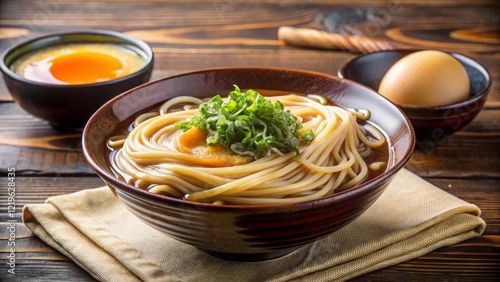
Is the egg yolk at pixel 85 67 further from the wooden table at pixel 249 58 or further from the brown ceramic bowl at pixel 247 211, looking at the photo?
the brown ceramic bowl at pixel 247 211

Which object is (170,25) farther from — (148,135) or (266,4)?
(148,135)

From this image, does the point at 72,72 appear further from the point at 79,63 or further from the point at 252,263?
the point at 252,263

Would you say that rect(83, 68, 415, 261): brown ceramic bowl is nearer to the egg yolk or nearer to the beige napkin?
the beige napkin

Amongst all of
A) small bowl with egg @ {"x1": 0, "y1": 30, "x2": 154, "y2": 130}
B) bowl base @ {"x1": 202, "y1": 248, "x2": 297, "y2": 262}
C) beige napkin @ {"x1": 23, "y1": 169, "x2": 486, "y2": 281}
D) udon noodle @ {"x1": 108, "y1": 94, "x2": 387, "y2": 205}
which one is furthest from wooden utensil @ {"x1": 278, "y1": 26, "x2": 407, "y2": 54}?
bowl base @ {"x1": 202, "y1": 248, "x2": 297, "y2": 262}

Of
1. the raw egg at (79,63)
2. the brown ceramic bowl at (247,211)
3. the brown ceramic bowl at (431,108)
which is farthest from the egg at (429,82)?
the raw egg at (79,63)

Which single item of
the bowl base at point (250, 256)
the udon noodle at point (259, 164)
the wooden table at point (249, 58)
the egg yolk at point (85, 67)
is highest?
the udon noodle at point (259, 164)

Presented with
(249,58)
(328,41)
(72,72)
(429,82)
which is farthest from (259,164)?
(328,41)
